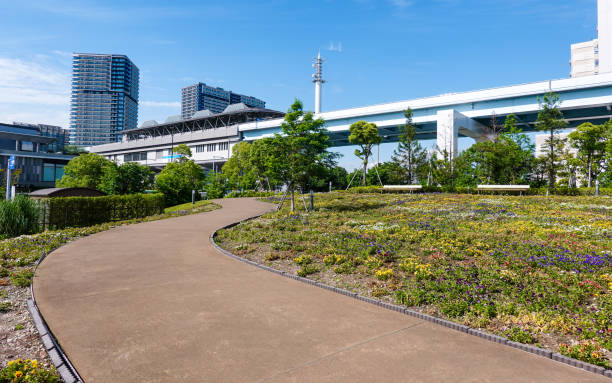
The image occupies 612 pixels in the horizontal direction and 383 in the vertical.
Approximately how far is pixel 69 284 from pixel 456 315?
8255 mm

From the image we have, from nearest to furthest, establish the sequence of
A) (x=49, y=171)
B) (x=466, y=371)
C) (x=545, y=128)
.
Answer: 1. (x=466, y=371)
2. (x=545, y=128)
3. (x=49, y=171)

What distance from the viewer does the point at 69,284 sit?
7.98 metres

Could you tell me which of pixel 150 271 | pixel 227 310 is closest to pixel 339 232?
pixel 150 271

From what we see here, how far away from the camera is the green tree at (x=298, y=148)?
20961mm

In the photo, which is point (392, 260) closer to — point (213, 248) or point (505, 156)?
point (213, 248)

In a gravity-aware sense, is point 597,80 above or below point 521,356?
above

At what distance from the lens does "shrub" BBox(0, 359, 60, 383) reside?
396cm

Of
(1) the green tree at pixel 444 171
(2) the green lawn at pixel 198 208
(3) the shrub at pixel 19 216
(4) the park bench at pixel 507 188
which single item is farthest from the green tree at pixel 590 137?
(3) the shrub at pixel 19 216

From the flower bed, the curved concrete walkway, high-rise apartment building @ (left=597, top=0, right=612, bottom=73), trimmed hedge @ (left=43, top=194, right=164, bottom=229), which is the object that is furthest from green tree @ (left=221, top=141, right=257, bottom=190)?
high-rise apartment building @ (left=597, top=0, right=612, bottom=73)

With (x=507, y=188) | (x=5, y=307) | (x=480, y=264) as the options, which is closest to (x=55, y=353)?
(x=5, y=307)

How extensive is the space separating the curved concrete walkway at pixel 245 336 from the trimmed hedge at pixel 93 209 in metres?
10.2

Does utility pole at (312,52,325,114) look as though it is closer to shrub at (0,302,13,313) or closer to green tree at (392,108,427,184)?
green tree at (392,108,427,184)

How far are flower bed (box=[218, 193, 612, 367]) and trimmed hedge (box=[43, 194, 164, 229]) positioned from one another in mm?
8782

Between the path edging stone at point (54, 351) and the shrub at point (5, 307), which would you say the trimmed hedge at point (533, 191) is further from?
the shrub at point (5, 307)
